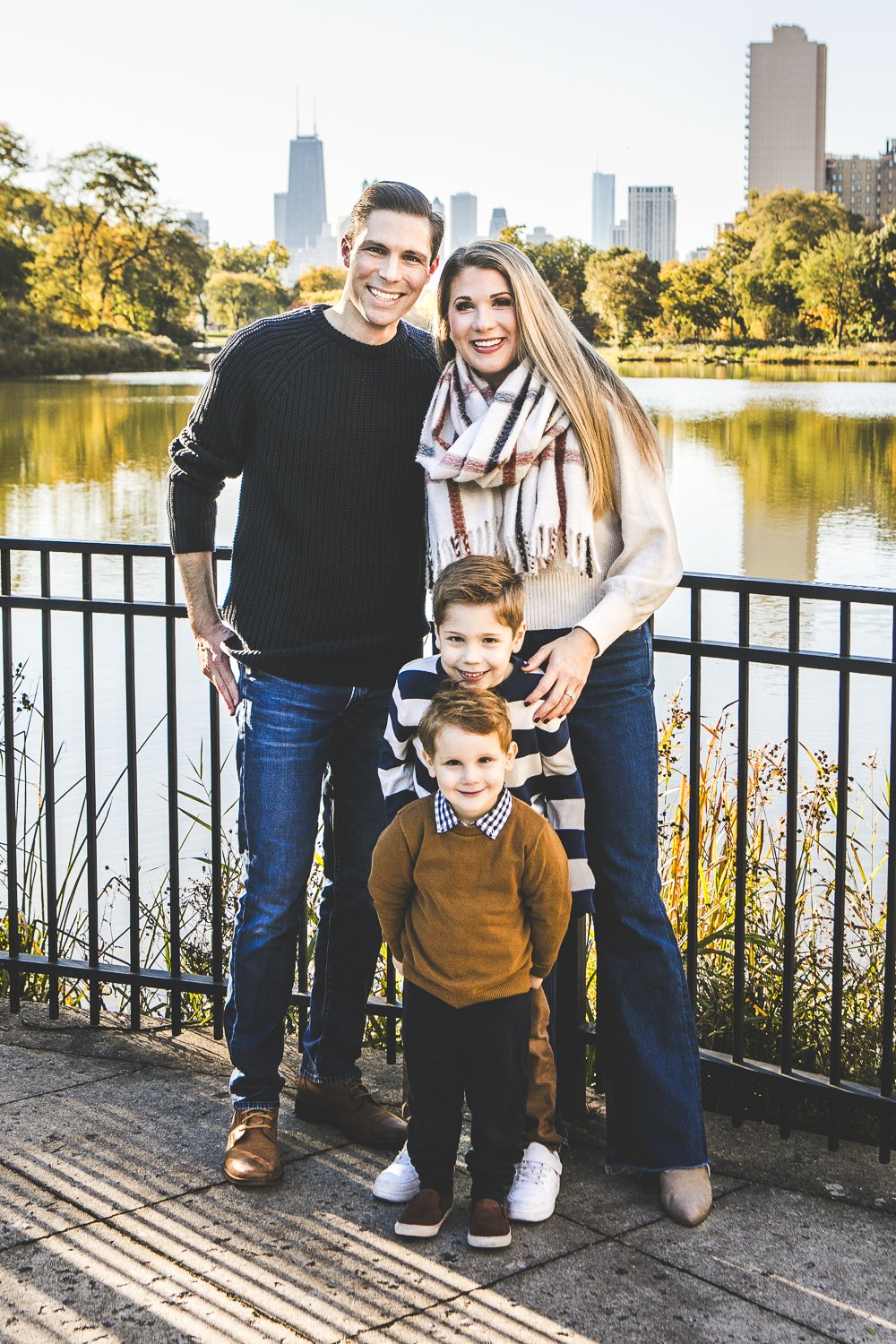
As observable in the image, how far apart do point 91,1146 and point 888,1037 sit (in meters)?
1.68

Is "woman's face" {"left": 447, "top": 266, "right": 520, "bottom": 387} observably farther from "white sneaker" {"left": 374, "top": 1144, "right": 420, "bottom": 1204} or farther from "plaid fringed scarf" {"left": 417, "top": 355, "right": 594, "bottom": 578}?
"white sneaker" {"left": 374, "top": 1144, "right": 420, "bottom": 1204}

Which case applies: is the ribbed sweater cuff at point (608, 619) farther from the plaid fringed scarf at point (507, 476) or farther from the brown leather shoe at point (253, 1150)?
the brown leather shoe at point (253, 1150)

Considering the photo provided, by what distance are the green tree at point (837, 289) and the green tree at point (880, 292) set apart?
24 centimetres

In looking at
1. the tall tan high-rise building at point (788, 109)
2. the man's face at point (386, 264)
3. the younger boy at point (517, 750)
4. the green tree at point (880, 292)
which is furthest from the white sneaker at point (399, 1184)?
the tall tan high-rise building at point (788, 109)

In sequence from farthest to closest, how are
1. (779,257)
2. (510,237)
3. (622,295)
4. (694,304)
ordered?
(779,257)
(694,304)
(622,295)
(510,237)

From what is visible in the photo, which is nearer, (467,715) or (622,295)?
(467,715)

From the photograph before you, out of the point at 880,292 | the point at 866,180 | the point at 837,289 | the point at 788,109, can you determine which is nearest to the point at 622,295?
the point at 837,289

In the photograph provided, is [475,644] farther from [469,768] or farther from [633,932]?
[633,932]

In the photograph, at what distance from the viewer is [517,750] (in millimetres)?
2703

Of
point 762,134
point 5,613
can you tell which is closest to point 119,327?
point 5,613

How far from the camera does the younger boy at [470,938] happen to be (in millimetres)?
2611

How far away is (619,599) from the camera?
8.79 ft

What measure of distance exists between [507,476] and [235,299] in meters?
76.6

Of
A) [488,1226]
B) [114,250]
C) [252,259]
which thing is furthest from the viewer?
[252,259]
